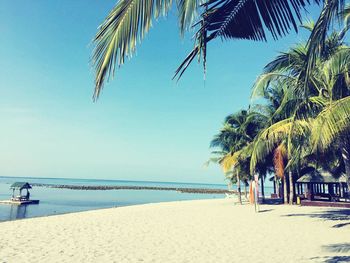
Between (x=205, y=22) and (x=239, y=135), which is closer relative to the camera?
(x=205, y=22)

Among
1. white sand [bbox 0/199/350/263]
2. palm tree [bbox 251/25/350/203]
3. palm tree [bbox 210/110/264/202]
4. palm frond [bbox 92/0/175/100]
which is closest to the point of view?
palm frond [bbox 92/0/175/100]

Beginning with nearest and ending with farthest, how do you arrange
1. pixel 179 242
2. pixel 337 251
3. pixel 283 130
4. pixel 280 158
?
pixel 337 251
pixel 179 242
pixel 283 130
pixel 280 158

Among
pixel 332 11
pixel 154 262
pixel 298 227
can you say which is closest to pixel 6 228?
pixel 154 262

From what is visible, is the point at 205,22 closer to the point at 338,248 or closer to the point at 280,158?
the point at 338,248

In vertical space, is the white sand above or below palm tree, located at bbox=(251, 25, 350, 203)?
below

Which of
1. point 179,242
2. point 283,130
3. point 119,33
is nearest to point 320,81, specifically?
point 283,130

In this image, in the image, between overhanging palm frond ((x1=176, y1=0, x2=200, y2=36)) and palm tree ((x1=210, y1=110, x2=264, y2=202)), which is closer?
overhanging palm frond ((x1=176, y1=0, x2=200, y2=36))

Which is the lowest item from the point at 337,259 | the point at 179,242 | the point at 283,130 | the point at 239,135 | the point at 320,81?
the point at 179,242

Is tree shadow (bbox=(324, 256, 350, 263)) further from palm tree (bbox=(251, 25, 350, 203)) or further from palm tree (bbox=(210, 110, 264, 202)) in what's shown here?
palm tree (bbox=(210, 110, 264, 202))

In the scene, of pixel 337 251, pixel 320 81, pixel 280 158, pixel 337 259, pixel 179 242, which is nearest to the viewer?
pixel 337 259

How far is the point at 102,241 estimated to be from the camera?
9.17m

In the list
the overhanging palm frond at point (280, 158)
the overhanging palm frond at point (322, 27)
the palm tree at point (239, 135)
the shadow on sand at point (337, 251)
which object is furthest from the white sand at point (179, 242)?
the palm tree at point (239, 135)

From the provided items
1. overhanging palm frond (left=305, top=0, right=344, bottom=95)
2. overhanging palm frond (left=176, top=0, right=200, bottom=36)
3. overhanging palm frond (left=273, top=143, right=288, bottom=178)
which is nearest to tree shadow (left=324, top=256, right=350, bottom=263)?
overhanging palm frond (left=305, top=0, right=344, bottom=95)

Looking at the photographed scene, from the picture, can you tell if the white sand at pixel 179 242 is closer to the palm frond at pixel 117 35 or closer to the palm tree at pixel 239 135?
the palm frond at pixel 117 35
